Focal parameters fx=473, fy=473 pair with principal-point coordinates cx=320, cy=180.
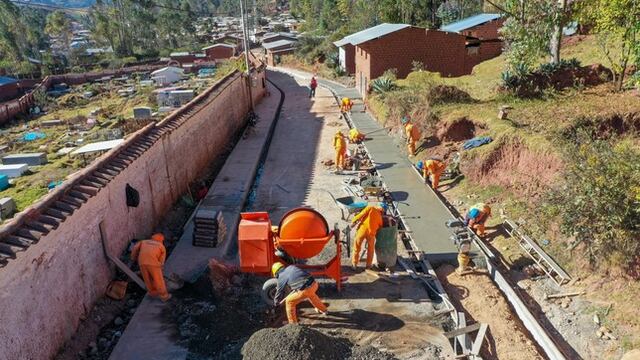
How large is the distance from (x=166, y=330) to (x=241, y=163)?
10080 millimetres

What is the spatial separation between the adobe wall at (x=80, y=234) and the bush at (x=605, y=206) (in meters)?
8.98

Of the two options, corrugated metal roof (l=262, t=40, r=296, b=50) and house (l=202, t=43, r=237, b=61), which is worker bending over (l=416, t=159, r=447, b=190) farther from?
house (l=202, t=43, r=237, b=61)

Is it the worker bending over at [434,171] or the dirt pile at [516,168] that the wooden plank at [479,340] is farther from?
the worker bending over at [434,171]

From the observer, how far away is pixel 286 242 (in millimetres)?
9016

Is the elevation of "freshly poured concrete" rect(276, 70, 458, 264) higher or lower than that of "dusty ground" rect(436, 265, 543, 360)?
higher

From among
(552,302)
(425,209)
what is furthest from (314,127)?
(552,302)

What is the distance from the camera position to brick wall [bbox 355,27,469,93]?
25.7 m

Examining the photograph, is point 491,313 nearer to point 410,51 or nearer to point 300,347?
point 300,347

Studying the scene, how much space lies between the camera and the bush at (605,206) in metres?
8.30

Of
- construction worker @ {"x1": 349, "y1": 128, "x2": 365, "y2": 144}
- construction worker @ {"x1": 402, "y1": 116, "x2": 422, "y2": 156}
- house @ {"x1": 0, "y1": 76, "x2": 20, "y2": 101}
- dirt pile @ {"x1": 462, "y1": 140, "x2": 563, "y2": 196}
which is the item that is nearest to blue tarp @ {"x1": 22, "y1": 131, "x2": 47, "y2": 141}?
house @ {"x1": 0, "y1": 76, "x2": 20, "y2": 101}

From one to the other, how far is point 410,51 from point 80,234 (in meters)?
21.4

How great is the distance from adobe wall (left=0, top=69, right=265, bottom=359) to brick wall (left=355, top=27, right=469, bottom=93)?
14010mm

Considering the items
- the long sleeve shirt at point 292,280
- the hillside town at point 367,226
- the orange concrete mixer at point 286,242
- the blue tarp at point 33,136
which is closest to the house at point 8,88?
the blue tarp at point 33,136

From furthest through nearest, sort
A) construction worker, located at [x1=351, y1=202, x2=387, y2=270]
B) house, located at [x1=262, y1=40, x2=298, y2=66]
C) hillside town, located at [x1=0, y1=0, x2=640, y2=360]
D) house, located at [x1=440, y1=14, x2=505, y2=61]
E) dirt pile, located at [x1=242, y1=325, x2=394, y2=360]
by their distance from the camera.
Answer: house, located at [x1=262, y1=40, x2=298, y2=66], house, located at [x1=440, y1=14, x2=505, y2=61], construction worker, located at [x1=351, y1=202, x2=387, y2=270], hillside town, located at [x1=0, y1=0, x2=640, y2=360], dirt pile, located at [x1=242, y1=325, x2=394, y2=360]
